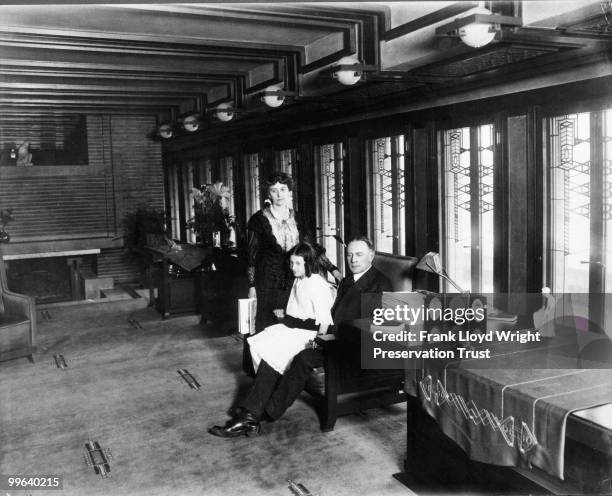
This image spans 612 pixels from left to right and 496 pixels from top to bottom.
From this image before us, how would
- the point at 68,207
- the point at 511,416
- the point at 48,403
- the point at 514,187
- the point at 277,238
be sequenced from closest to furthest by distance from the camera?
the point at 511,416, the point at 514,187, the point at 48,403, the point at 277,238, the point at 68,207

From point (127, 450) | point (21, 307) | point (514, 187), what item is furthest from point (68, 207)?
point (514, 187)

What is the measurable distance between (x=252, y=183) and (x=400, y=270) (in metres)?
4.12

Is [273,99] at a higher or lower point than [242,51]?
lower

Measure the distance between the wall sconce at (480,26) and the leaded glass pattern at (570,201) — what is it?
34.7 inches

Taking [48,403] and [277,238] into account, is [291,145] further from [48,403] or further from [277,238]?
[48,403]

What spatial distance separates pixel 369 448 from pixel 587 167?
211cm

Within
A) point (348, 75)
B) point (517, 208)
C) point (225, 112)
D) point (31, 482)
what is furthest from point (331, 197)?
point (31, 482)

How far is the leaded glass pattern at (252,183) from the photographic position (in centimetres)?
826

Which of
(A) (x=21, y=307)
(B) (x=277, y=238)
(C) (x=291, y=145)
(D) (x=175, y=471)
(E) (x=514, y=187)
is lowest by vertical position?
(D) (x=175, y=471)

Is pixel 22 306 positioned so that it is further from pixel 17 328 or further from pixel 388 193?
pixel 388 193

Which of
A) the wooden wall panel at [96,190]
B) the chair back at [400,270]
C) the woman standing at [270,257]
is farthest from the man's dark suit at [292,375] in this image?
the wooden wall panel at [96,190]

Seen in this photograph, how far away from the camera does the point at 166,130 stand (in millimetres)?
9617

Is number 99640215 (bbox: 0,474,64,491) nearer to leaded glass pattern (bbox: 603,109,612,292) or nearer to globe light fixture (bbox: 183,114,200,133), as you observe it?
leaded glass pattern (bbox: 603,109,612,292)

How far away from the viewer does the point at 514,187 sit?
4254 millimetres
